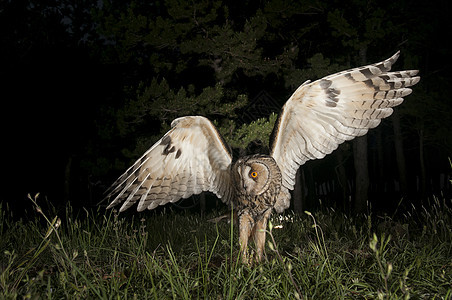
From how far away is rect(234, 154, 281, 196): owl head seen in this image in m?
3.12

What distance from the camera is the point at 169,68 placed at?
24.2 ft

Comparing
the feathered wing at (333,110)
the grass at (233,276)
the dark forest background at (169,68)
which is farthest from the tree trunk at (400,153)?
the feathered wing at (333,110)

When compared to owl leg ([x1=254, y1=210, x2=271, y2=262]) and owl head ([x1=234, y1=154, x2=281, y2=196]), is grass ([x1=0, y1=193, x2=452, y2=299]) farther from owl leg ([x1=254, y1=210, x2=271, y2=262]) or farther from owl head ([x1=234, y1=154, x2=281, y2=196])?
owl head ([x1=234, y1=154, x2=281, y2=196])

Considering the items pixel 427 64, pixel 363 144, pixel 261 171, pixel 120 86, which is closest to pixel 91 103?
pixel 120 86

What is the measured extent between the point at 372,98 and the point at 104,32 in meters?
5.11

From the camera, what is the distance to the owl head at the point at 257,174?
3125mm

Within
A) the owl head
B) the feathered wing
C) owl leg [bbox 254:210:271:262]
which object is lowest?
owl leg [bbox 254:210:271:262]

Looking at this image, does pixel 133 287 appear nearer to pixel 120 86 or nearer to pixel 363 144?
pixel 363 144

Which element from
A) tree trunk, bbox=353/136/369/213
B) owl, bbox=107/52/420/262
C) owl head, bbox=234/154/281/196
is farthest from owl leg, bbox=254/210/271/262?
tree trunk, bbox=353/136/369/213

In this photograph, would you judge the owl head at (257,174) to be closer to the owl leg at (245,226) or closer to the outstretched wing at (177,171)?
the owl leg at (245,226)

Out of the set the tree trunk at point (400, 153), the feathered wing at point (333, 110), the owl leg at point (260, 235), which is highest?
the feathered wing at point (333, 110)

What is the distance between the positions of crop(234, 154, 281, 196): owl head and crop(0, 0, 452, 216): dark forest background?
294 cm

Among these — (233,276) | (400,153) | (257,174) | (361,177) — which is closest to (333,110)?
(257,174)

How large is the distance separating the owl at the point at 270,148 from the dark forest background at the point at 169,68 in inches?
97.5
